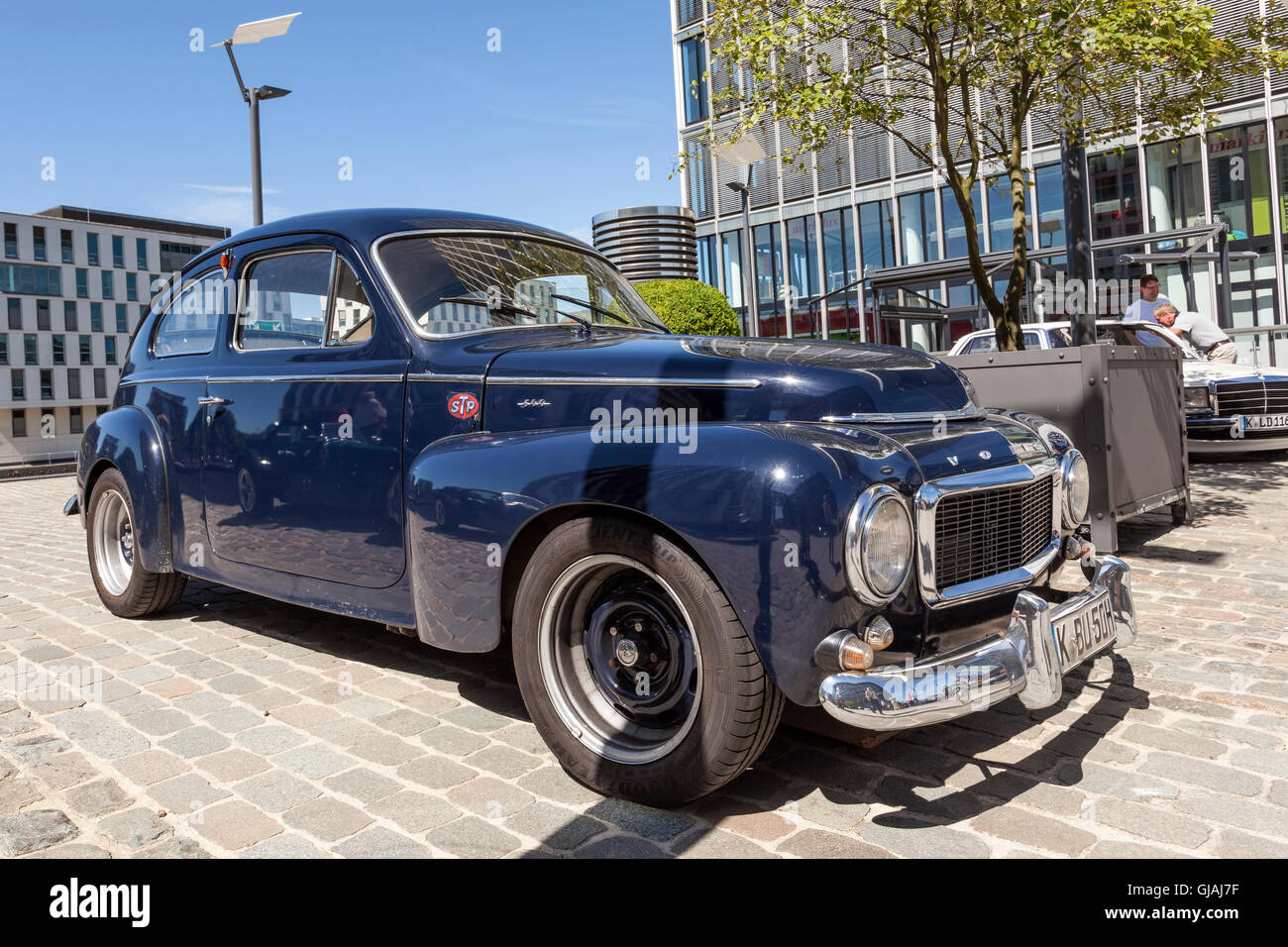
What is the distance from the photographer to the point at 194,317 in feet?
15.9

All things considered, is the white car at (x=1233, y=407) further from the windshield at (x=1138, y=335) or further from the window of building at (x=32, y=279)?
the window of building at (x=32, y=279)

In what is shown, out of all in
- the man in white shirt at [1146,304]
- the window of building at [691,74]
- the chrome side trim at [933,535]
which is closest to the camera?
the chrome side trim at [933,535]

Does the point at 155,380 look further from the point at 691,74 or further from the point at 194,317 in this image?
the point at 691,74

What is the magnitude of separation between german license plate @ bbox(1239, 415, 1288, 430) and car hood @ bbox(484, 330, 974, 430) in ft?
26.4

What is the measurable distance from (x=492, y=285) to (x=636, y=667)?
1772 millimetres

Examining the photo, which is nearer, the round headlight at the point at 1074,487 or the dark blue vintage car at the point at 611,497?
the dark blue vintage car at the point at 611,497

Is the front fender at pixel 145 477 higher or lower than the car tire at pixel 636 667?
higher

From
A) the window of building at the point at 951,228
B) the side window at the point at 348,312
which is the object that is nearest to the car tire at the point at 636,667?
the side window at the point at 348,312

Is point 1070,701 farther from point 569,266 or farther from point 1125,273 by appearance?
point 1125,273

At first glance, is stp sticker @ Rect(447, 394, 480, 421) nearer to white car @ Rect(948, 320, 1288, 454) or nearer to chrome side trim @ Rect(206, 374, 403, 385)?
chrome side trim @ Rect(206, 374, 403, 385)

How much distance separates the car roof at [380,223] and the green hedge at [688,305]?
36.6 ft

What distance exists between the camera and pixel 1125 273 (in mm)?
21688

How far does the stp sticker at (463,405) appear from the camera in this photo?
3449 mm
